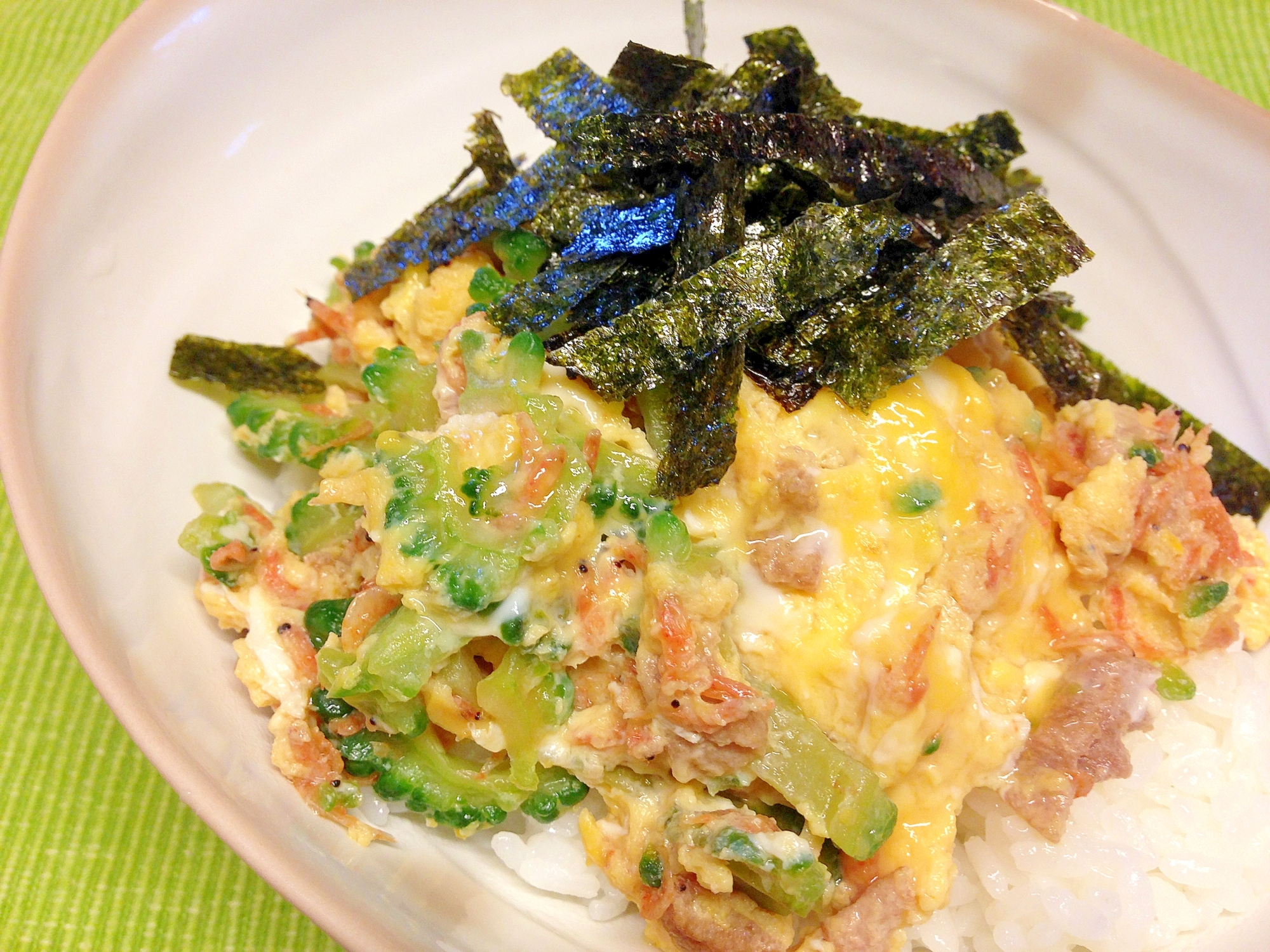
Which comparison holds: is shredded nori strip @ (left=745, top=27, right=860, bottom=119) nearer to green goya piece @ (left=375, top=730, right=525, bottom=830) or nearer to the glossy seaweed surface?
the glossy seaweed surface

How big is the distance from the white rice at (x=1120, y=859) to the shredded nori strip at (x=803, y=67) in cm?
154

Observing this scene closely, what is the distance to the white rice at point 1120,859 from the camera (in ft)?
5.78

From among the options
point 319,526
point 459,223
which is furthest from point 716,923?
point 459,223

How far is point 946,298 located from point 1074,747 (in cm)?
89

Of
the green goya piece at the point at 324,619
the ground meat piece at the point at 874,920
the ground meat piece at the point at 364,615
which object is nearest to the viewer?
the ground meat piece at the point at 874,920

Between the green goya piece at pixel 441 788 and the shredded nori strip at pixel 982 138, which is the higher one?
the shredded nori strip at pixel 982 138

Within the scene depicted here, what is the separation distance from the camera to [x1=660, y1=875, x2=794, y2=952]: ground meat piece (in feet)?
5.08

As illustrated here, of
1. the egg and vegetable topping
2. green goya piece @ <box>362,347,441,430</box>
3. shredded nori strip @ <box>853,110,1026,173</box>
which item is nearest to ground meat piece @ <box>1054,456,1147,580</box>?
the egg and vegetable topping

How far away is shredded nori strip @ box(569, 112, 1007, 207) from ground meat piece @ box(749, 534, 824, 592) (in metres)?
0.80

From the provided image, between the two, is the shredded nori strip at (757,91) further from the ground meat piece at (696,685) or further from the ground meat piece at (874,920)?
the ground meat piece at (874,920)

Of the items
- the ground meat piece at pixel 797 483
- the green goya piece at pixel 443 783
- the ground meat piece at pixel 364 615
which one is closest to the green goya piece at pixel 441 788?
the green goya piece at pixel 443 783

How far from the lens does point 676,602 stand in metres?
1.54

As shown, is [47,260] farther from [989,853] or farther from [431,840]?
[989,853]

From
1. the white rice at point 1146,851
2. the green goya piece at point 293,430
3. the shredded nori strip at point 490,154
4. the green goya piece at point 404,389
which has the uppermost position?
the shredded nori strip at point 490,154
